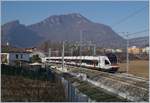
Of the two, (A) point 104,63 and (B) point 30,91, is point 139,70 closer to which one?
(A) point 104,63

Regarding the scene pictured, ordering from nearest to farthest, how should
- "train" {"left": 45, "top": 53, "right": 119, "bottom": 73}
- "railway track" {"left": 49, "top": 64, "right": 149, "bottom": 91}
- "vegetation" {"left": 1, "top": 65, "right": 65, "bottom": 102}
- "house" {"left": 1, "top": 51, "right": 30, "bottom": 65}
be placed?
"vegetation" {"left": 1, "top": 65, "right": 65, "bottom": 102} → "railway track" {"left": 49, "top": 64, "right": 149, "bottom": 91} → "train" {"left": 45, "top": 53, "right": 119, "bottom": 73} → "house" {"left": 1, "top": 51, "right": 30, "bottom": 65}

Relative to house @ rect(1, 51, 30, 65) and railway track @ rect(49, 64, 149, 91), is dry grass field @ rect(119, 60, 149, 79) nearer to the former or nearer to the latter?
railway track @ rect(49, 64, 149, 91)

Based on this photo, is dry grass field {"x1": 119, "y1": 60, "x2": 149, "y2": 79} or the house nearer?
dry grass field {"x1": 119, "y1": 60, "x2": 149, "y2": 79}

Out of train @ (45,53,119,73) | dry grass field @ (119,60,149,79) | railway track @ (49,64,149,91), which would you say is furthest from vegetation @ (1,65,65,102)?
train @ (45,53,119,73)

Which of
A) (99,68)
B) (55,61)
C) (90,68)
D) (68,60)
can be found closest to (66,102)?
(99,68)

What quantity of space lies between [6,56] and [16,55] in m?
6.19

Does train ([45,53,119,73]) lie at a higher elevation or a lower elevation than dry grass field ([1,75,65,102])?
higher

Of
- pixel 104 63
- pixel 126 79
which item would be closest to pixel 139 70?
pixel 104 63

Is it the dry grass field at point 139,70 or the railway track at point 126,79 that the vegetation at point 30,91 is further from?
the dry grass field at point 139,70

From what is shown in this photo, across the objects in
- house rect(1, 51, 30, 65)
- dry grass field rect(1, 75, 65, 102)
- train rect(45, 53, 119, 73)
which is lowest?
dry grass field rect(1, 75, 65, 102)

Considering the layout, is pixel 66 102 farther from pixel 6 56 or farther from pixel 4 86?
pixel 6 56

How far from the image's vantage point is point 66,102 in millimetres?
16844

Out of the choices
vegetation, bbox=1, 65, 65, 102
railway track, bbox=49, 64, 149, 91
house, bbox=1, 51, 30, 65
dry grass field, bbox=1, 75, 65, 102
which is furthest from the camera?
house, bbox=1, 51, 30, 65

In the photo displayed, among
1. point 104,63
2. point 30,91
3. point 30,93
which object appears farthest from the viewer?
point 104,63
